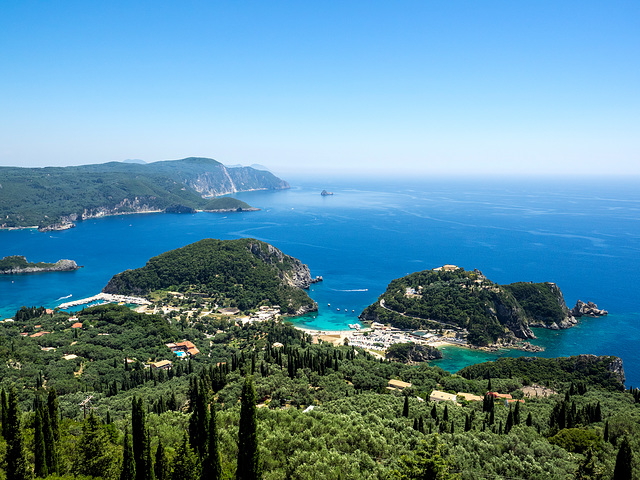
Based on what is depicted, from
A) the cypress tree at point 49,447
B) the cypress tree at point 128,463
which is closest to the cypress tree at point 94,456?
Result: the cypress tree at point 49,447

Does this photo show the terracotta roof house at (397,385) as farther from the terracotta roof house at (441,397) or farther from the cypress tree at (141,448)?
the cypress tree at (141,448)

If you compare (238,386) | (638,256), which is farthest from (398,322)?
(638,256)

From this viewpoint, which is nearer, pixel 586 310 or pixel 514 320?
pixel 514 320

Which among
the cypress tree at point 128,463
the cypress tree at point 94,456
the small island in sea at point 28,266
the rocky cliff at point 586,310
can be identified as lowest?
the rocky cliff at point 586,310

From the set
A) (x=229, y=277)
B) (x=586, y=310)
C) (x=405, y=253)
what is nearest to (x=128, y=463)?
(x=229, y=277)

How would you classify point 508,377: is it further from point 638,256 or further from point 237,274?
point 638,256

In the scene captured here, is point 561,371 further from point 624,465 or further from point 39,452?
point 39,452

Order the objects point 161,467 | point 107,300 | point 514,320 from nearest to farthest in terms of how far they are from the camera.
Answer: point 161,467 < point 514,320 < point 107,300
